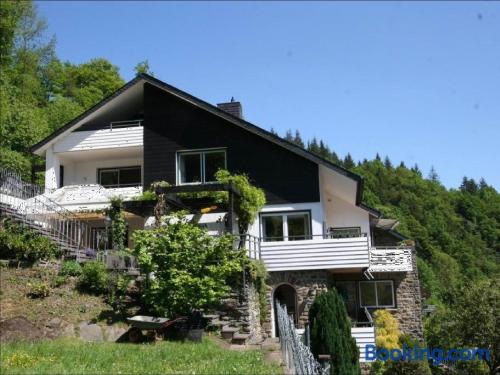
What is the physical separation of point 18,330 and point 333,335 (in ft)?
27.0

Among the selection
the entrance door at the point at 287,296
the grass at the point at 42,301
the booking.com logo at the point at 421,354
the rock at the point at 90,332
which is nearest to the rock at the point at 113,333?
the rock at the point at 90,332

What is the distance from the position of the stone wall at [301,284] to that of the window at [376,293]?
661 cm

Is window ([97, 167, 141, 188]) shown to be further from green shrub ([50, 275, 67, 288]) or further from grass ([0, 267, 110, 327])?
green shrub ([50, 275, 67, 288])

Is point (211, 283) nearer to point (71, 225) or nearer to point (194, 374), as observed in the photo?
point (194, 374)

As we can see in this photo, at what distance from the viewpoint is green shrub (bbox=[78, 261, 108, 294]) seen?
1781cm

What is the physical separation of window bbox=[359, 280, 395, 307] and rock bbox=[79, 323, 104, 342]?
14.8 m

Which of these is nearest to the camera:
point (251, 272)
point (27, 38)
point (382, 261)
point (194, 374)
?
point (194, 374)

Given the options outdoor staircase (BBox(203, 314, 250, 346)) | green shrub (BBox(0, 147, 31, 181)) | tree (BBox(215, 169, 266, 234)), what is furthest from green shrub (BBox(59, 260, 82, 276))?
green shrub (BBox(0, 147, 31, 181))

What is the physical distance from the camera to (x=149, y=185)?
24.9 metres

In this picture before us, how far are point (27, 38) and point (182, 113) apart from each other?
32.0 meters

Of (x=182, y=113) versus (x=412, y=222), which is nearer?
(x=182, y=113)

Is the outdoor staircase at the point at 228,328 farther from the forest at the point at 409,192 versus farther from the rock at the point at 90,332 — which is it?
the forest at the point at 409,192

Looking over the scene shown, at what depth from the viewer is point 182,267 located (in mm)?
16562

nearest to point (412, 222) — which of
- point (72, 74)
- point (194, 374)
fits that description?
point (72, 74)
